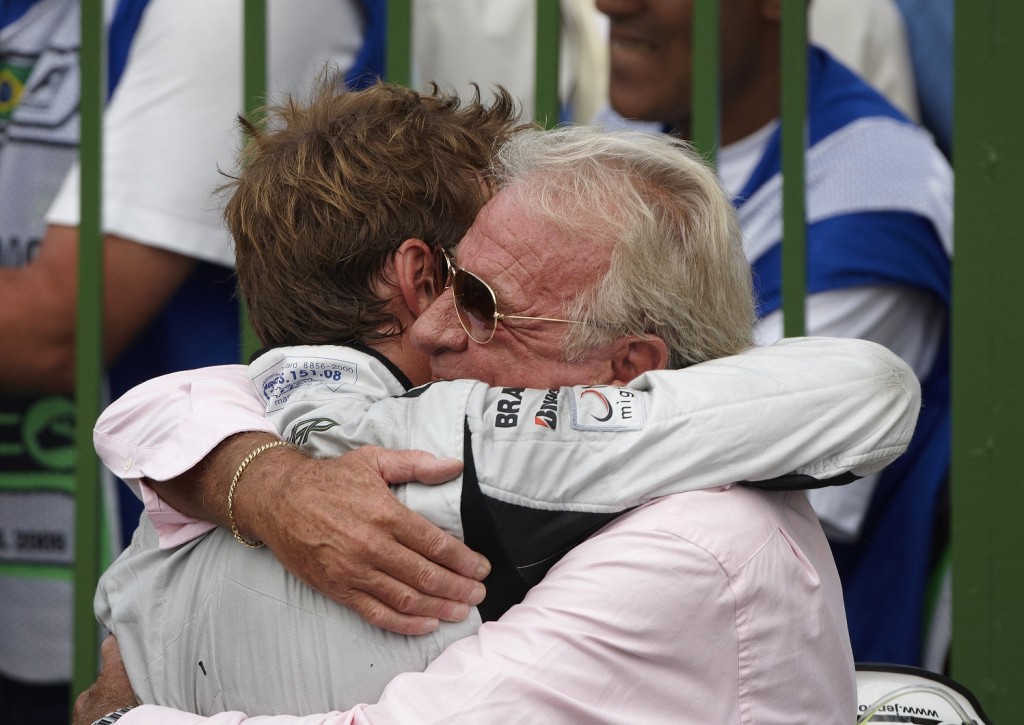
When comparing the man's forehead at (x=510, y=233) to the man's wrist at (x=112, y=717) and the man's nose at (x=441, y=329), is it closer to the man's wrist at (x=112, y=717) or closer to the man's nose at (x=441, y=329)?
the man's nose at (x=441, y=329)

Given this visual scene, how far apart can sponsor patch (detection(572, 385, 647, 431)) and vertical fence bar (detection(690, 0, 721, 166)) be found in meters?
1.46

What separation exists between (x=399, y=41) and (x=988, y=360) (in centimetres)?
152

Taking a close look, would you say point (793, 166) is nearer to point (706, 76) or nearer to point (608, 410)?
point (706, 76)

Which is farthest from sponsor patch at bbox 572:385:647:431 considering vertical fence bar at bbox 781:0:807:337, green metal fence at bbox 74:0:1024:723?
vertical fence bar at bbox 781:0:807:337

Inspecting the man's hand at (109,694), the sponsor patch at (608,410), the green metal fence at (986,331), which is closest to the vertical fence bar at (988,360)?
the green metal fence at (986,331)

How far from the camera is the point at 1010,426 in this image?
2611 mm

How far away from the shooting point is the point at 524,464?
134cm

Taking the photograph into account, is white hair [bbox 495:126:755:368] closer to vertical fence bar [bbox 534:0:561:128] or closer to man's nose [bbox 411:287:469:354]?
man's nose [bbox 411:287:469:354]

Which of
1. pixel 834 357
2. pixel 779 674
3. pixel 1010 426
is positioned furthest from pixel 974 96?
pixel 779 674

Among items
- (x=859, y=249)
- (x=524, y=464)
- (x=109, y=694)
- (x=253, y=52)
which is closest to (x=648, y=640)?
(x=524, y=464)

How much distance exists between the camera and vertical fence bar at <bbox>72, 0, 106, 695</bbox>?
2.95 m

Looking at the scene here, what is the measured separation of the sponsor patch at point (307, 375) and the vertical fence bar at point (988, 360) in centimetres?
158

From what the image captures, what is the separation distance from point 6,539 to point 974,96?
261 centimetres

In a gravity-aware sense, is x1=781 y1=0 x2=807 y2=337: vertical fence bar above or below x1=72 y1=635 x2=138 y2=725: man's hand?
above
